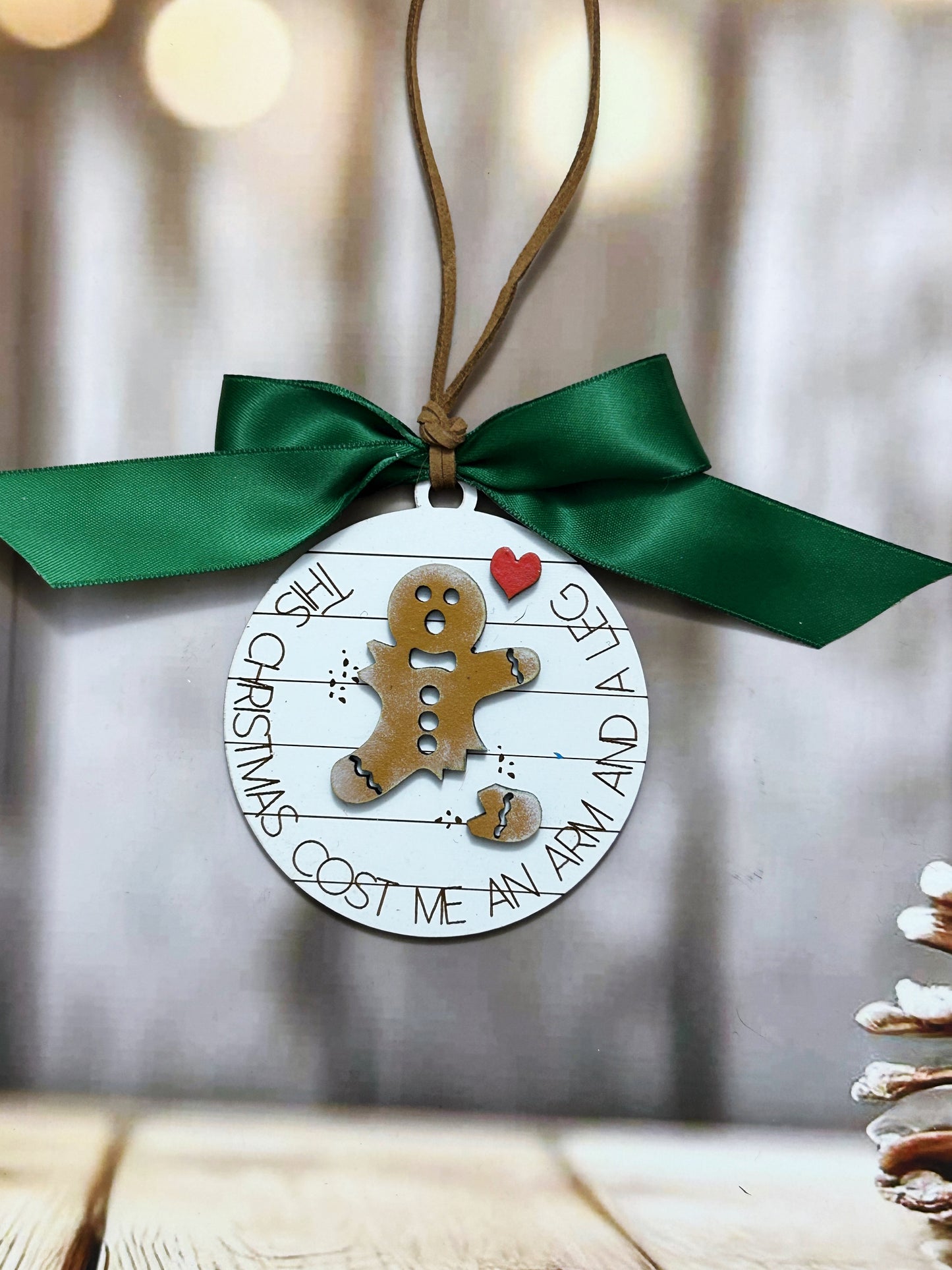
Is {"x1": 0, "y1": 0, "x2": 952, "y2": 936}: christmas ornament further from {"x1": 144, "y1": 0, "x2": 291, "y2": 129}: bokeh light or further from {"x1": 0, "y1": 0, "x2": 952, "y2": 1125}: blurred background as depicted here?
{"x1": 144, "y1": 0, "x2": 291, "y2": 129}: bokeh light

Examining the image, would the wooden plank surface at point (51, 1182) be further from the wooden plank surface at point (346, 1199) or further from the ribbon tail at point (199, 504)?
the ribbon tail at point (199, 504)

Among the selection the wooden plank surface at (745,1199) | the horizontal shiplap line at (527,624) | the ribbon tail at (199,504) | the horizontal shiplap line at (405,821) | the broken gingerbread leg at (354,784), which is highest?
the ribbon tail at (199,504)

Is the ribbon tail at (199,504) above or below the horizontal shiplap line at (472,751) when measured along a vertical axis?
above

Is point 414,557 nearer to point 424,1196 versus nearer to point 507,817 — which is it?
point 507,817

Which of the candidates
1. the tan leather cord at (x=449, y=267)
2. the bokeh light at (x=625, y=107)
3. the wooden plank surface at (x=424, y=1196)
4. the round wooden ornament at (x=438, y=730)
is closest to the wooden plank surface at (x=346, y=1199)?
the wooden plank surface at (x=424, y=1196)

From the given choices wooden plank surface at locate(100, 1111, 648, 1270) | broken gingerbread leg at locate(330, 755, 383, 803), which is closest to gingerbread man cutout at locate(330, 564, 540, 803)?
broken gingerbread leg at locate(330, 755, 383, 803)

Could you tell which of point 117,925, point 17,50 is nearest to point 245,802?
point 117,925
